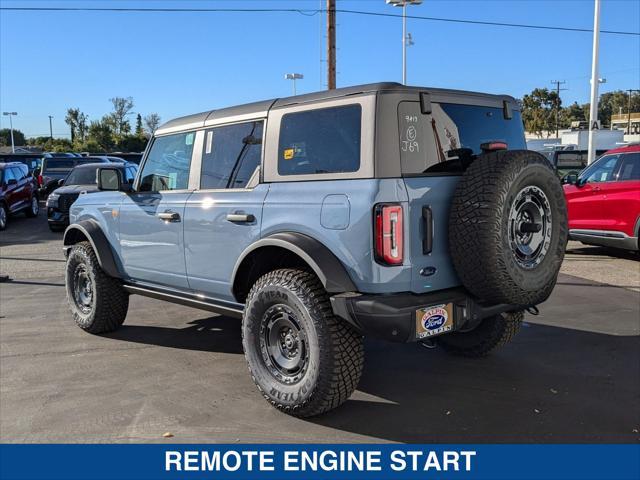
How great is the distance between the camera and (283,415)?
3.76 meters

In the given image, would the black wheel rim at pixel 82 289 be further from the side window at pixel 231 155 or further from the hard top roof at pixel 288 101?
the side window at pixel 231 155

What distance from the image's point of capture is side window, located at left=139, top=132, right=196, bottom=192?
4.79 meters

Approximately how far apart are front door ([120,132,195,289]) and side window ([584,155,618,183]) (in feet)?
25.0

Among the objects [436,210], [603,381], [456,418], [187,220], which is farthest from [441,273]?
[187,220]

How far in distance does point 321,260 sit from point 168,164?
2255mm

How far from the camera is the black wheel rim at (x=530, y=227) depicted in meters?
3.49

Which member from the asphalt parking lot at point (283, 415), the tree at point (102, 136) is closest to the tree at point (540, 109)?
the tree at point (102, 136)

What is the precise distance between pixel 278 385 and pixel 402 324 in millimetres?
1033

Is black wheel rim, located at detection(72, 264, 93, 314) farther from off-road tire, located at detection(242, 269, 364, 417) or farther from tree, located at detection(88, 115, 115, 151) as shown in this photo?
tree, located at detection(88, 115, 115, 151)

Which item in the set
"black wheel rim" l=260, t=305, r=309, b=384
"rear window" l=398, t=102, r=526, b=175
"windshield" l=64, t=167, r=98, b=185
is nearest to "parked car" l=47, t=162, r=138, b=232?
"windshield" l=64, t=167, r=98, b=185

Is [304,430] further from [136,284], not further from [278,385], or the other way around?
[136,284]

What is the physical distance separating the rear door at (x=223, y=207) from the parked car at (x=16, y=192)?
1266cm

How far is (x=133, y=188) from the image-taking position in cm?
532

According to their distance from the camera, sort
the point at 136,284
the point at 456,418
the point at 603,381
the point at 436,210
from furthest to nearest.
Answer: the point at 136,284
the point at 603,381
the point at 456,418
the point at 436,210
